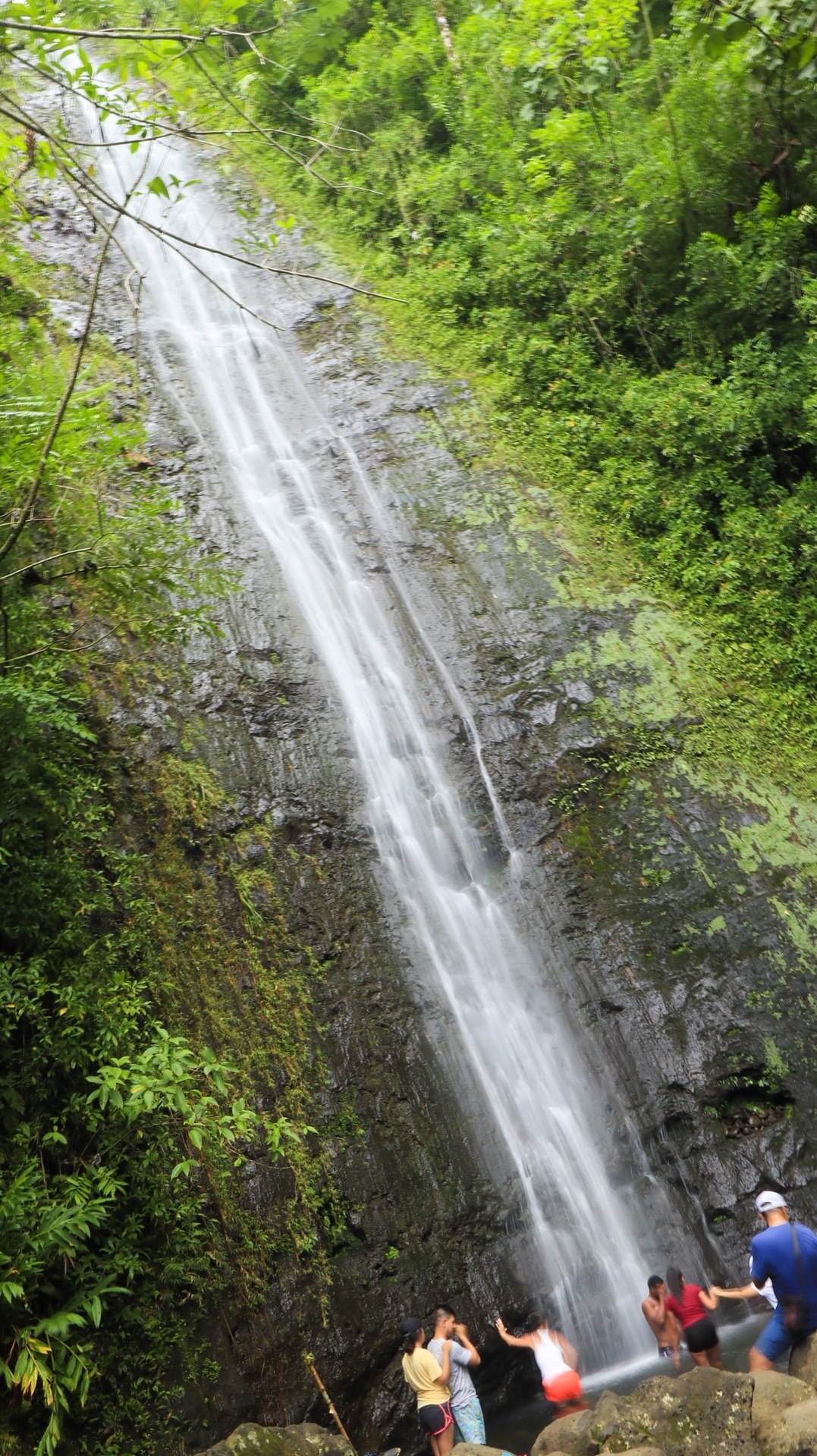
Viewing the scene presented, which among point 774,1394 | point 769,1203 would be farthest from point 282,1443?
point 769,1203

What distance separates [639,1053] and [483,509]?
18.7ft

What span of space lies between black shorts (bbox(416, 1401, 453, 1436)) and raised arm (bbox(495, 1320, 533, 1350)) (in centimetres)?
55

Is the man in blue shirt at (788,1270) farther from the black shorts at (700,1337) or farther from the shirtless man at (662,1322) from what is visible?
the shirtless man at (662,1322)

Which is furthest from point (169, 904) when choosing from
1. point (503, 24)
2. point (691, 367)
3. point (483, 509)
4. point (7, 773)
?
point (503, 24)

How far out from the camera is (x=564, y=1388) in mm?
4977

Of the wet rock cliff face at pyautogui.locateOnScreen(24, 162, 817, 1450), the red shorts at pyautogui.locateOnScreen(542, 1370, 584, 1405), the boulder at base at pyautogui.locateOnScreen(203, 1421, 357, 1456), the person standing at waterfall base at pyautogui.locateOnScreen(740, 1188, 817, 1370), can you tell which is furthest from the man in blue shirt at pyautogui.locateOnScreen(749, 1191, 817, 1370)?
the wet rock cliff face at pyautogui.locateOnScreen(24, 162, 817, 1450)

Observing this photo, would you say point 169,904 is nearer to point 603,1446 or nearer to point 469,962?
point 469,962

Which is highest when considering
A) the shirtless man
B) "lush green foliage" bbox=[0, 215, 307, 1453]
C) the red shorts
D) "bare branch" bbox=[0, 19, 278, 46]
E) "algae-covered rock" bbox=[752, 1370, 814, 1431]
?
"bare branch" bbox=[0, 19, 278, 46]

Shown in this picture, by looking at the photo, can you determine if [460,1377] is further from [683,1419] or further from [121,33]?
[121,33]

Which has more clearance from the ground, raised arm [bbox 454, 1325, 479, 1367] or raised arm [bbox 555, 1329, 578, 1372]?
raised arm [bbox 454, 1325, 479, 1367]

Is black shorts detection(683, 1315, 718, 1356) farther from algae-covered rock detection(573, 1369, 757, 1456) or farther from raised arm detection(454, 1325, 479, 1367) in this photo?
algae-covered rock detection(573, 1369, 757, 1456)

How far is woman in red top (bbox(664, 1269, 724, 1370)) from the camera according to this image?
509 centimetres

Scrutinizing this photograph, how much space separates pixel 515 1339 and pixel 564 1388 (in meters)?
0.42

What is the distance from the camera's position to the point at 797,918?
711 cm
